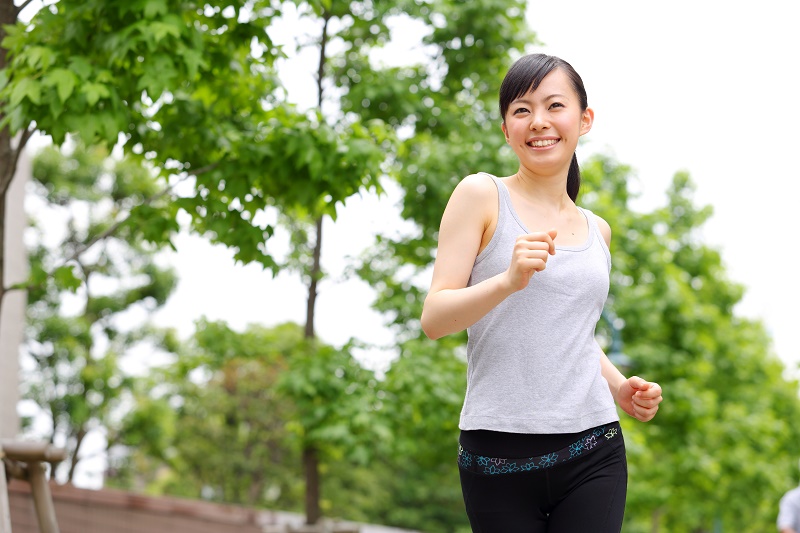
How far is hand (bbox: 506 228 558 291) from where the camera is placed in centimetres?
179

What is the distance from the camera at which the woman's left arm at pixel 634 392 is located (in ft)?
7.07

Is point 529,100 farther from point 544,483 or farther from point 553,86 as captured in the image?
point 544,483

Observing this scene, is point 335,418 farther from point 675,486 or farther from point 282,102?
point 675,486

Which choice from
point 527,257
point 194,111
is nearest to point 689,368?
point 194,111

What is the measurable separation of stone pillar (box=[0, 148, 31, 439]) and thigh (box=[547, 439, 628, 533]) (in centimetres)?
1082

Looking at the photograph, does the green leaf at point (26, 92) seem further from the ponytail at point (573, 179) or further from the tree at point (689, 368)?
the tree at point (689, 368)

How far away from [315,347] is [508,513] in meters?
8.21

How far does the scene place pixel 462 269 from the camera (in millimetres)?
2027

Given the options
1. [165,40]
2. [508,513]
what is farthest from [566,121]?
[165,40]

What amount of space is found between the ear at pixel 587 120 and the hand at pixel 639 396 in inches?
21.8

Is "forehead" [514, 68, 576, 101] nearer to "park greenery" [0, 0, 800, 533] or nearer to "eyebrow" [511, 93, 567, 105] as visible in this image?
"eyebrow" [511, 93, 567, 105]

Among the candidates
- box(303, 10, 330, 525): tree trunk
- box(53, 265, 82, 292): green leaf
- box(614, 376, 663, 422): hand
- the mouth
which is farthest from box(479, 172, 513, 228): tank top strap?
box(303, 10, 330, 525): tree trunk

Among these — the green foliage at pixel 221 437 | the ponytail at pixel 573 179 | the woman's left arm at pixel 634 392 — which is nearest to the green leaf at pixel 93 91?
the ponytail at pixel 573 179

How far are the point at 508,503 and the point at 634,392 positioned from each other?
395mm
